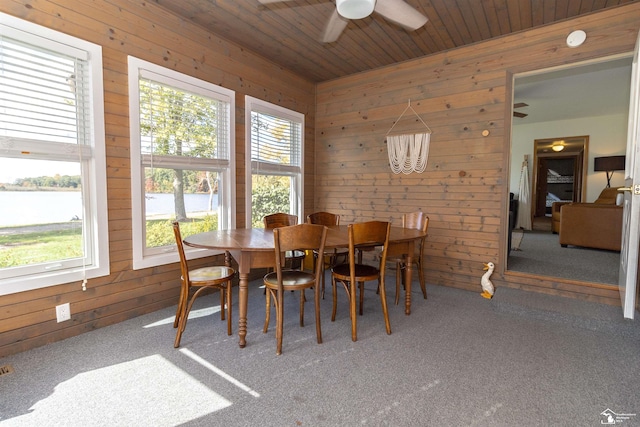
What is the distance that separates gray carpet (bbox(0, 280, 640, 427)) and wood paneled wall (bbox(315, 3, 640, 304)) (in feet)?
3.29

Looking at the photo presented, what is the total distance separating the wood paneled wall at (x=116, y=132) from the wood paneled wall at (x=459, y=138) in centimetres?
193

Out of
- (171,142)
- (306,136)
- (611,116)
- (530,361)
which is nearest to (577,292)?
(530,361)

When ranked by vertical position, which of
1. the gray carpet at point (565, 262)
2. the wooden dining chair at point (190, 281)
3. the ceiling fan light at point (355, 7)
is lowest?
the gray carpet at point (565, 262)

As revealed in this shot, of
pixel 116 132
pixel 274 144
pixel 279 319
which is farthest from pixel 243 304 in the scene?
pixel 274 144

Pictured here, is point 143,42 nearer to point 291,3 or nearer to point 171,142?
point 171,142

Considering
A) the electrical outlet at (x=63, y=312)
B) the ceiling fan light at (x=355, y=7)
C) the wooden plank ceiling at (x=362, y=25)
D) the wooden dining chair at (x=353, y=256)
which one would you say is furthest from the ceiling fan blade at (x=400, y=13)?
the electrical outlet at (x=63, y=312)

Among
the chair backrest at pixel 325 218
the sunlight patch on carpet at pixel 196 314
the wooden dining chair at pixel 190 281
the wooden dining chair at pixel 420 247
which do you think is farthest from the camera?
the chair backrest at pixel 325 218

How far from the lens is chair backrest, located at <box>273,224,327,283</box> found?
2.03 metres

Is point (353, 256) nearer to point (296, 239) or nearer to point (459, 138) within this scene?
point (296, 239)

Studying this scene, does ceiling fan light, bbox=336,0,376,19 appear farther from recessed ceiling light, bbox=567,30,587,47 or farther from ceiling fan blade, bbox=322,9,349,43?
recessed ceiling light, bbox=567,30,587,47

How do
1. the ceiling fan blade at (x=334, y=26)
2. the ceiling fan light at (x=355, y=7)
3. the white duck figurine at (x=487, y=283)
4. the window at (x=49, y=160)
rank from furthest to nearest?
the white duck figurine at (x=487, y=283), the ceiling fan blade at (x=334, y=26), the window at (x=49, y=160), the ceiling fan light at (x=355, y=7)

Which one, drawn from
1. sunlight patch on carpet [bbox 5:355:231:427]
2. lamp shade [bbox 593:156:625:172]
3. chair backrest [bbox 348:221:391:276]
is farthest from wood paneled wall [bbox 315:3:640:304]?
lamp shade [bbox 593:156:625:172]

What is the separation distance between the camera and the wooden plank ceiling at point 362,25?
2789 millimetres

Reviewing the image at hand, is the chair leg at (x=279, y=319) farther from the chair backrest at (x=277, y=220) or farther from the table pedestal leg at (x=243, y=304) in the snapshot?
the chair backrest at (x=277, y=220)
